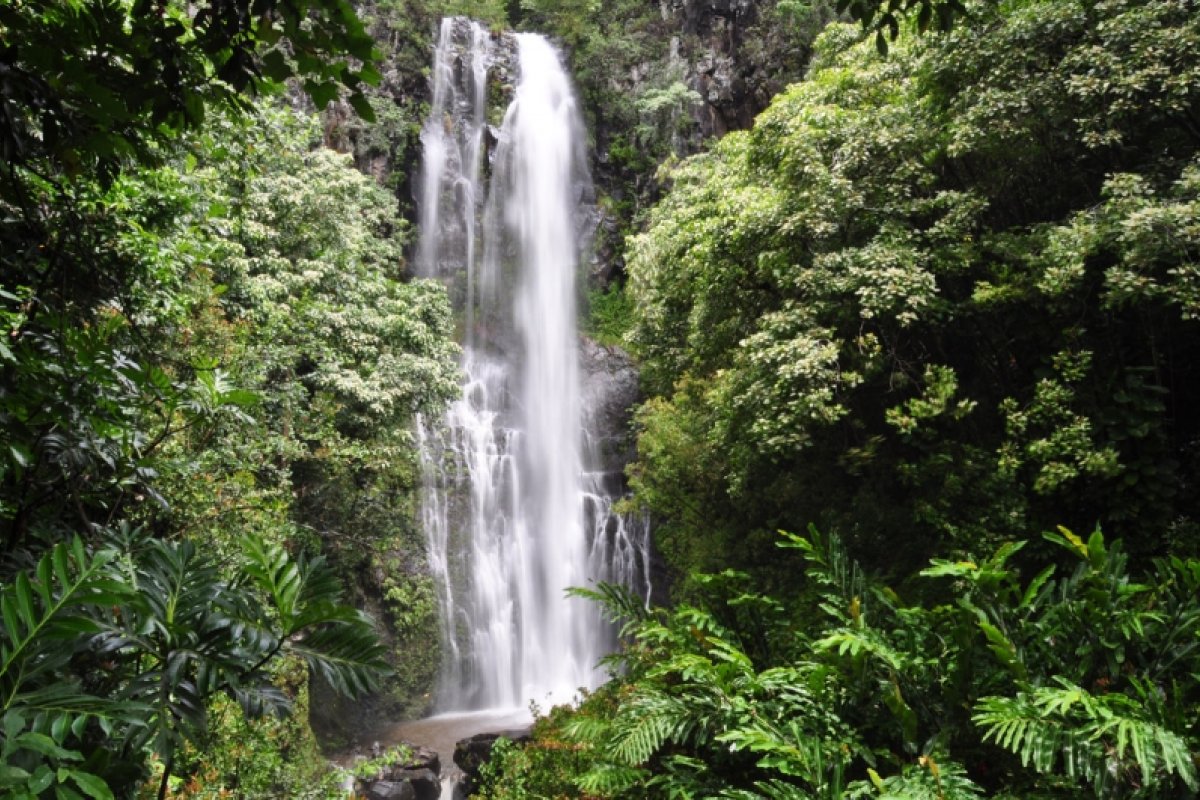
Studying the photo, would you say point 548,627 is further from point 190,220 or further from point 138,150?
point 138,150

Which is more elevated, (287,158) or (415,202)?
(415,202)

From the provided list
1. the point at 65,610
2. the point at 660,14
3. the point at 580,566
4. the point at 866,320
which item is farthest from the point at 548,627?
the point at 660,14

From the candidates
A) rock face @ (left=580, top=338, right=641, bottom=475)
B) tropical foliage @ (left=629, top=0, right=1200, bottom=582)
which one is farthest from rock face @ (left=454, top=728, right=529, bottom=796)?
rock face @ (left=580, top=338, right=641, bottom=475)

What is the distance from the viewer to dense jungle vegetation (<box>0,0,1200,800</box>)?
1.89 meters

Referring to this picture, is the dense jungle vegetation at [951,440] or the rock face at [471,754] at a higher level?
the dense jungle vegetation at [951,440]

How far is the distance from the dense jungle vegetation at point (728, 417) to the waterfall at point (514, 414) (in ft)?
4.67

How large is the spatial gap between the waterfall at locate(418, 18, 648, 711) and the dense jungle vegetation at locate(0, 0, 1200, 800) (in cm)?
142

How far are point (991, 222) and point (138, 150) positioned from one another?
7431mm

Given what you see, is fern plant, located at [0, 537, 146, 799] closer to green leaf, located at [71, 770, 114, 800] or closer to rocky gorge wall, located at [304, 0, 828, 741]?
green leaf, located at [71, 770, 114, 800]

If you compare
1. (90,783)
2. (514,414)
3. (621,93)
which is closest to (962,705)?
(90,783)

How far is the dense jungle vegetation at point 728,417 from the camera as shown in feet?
6.22

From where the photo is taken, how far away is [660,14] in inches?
792

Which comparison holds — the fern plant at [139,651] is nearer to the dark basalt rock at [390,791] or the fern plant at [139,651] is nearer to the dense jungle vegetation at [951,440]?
the dense jungle vegetation at [951,440]

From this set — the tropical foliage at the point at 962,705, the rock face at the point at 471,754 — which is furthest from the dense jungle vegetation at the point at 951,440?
the rock face at the point at 471,754
